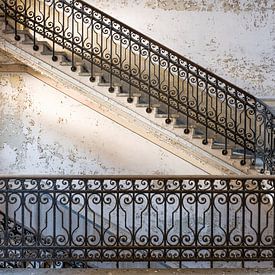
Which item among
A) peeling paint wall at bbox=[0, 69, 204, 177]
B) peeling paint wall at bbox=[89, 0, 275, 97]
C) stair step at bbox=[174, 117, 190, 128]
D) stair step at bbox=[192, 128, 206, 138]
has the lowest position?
peeling paint wall at bbox=[0, 69, 204, 177]

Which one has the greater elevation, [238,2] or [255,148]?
[238,2]

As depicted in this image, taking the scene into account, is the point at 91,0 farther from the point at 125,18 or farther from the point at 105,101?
the point at 105,101

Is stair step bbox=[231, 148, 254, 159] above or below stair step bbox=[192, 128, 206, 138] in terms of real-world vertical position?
below

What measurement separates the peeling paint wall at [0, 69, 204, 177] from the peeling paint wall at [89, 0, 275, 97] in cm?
244

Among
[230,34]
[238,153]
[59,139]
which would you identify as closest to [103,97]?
[59,139]

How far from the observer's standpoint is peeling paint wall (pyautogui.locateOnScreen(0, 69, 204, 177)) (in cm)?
1147

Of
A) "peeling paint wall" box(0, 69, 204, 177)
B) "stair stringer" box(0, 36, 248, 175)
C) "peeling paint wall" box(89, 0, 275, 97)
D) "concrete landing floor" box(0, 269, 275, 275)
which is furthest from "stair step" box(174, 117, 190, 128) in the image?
"concrete landing floor" box(0, 269, 275, 275)

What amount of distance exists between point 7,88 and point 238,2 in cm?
580

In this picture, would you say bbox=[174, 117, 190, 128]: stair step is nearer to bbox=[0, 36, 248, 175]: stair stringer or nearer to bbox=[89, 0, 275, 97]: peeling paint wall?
bbox=[0, 36, 248, 175]: stair stringer

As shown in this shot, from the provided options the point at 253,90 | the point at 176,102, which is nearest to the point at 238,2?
the point at 253,90

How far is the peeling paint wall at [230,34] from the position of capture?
37.9 ft

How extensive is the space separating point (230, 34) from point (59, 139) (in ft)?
15.6

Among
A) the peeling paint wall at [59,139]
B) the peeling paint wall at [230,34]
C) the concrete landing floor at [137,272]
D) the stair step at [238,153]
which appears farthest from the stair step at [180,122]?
the concrete landing floor at [137,272]

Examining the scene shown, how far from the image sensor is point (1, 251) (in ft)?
22.5
